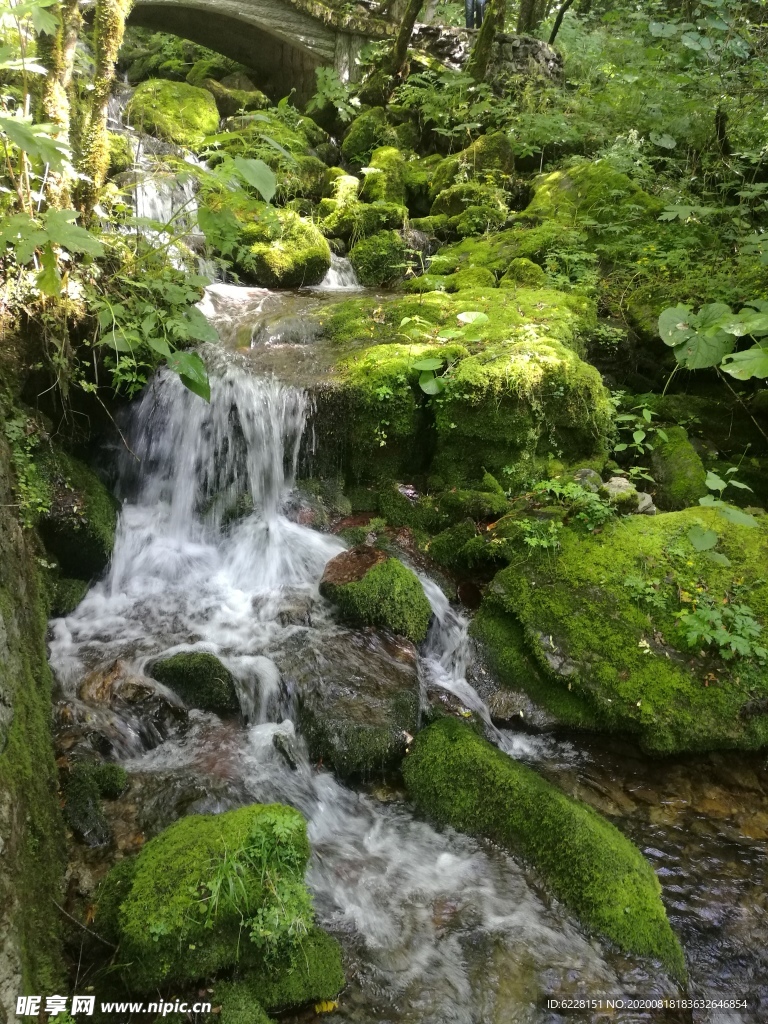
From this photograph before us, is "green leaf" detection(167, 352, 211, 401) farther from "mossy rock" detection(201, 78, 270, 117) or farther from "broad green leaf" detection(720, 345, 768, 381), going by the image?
"mossy rock" detection(201, 78, 270, 117)

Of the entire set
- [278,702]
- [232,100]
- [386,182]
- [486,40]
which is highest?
[486,40]

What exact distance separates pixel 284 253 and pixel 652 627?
7444 millimetres

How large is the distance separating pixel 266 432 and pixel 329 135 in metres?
10.3

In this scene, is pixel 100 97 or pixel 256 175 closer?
pixel 256 175

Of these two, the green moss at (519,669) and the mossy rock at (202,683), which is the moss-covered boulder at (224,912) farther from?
the green moss at (519,669)

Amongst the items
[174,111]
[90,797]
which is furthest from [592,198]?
[90,797]

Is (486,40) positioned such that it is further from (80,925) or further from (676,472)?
(80,925)

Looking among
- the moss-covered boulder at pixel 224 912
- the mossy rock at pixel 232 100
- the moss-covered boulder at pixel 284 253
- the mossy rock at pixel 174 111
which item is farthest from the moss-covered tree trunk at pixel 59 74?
the mossy rock at pixel 232 100

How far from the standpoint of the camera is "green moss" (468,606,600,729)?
4.52m

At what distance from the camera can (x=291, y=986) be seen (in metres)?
2.73

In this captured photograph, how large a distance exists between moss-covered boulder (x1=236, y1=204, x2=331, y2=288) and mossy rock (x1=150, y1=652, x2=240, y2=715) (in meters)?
6.46

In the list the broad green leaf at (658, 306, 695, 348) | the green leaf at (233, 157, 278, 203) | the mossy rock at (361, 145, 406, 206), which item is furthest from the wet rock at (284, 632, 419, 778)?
the mossy rock at (361, 145, 406, 206)

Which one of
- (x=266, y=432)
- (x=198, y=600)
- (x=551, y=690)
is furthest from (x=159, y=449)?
(x=551, y=690)

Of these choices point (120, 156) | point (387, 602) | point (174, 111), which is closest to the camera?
point (387, 602)
